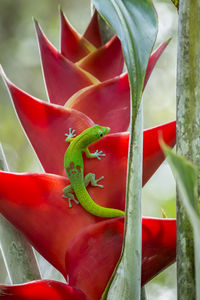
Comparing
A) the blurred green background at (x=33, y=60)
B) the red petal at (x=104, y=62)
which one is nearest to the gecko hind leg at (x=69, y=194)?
the red petal at (x=104, y=62)

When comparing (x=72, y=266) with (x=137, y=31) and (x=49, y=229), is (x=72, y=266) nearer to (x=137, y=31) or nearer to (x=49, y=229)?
(x=49, y=229)

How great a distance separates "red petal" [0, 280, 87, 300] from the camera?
1.03 feet

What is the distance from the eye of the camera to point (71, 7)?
1.82 metres

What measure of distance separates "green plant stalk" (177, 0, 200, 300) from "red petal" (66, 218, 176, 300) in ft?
0.14

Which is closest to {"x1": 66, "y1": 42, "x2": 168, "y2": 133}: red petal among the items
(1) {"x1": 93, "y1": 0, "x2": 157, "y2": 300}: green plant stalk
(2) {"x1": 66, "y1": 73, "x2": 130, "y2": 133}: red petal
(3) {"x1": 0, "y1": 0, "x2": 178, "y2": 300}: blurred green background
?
(2) {"x1": 66, "y1": 73, "x2": 130, "y2": 133}: red petal

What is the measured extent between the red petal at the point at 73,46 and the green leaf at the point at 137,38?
181mm

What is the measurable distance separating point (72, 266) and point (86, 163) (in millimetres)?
92

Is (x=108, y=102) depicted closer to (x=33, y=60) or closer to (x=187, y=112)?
(x=187, y=112)

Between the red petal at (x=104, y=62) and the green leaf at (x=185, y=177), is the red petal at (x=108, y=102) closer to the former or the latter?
the red petal at (x=104, y=62)

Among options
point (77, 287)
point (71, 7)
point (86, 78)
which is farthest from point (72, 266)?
point (71, 7)

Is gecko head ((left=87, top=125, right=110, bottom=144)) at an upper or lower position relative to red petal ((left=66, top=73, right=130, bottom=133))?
lower

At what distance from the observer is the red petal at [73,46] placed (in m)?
0.46

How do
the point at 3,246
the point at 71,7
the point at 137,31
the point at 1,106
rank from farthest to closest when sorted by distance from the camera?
1. the point at 71,7
2. the point at 1,106
3. the point at 3,246
4. the point at 137,31

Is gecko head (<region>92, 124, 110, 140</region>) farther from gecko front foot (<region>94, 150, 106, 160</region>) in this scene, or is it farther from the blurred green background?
the blurred green background
